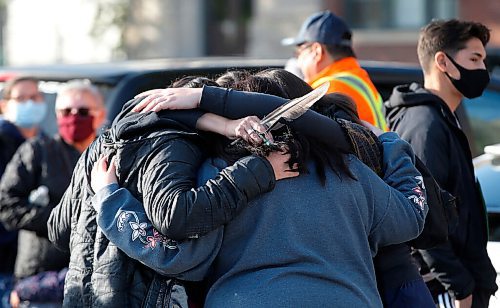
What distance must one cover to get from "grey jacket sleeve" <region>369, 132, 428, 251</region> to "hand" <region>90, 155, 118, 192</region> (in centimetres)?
77

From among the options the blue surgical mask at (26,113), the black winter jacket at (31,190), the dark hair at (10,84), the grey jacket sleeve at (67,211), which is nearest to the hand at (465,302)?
the grey jacket sleeve at (67,211)

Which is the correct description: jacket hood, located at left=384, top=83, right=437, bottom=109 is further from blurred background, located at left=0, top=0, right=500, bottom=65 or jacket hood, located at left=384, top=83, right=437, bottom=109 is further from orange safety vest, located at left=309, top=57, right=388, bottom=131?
Answer: blurred background, located at left=0, top=0, right=500, bottom=65

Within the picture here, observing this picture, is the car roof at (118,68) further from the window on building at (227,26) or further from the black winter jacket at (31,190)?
the window on building at (227,26)

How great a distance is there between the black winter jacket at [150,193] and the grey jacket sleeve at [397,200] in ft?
1.30

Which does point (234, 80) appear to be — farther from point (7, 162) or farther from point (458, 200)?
point (7, 162)

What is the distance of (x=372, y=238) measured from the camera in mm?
3119

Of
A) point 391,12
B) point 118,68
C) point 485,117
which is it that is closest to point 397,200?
point 485,117

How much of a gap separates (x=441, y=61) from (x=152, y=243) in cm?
200

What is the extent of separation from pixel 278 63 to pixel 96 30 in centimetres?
1376

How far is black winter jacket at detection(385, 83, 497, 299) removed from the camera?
410 cm

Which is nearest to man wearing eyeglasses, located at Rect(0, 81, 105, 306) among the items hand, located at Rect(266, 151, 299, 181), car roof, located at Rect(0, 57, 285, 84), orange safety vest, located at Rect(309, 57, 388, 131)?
car roof, located at Rect(0, 57, 285, 84)

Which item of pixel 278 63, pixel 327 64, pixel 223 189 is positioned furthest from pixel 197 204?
pixel 278 63

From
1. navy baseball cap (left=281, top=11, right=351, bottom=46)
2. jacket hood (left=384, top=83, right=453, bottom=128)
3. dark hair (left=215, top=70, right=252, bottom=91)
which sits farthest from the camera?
navy baseball cap (left=281, top=11, right=351, bottom=46)

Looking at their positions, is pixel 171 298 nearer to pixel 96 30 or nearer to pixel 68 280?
pixel 68 280
